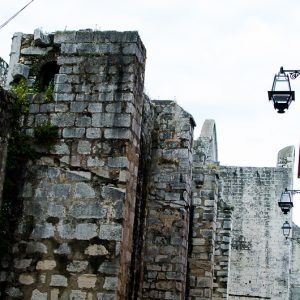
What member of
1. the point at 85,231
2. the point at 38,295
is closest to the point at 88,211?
the point at 85,231

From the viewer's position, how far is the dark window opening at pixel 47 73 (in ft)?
34.3

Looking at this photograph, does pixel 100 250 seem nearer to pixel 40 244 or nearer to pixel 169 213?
pixel 40 244

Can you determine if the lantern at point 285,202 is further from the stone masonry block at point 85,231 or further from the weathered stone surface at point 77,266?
the weathered stone surface at point 77,266

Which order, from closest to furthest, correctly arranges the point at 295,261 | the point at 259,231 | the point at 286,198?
1. the point at 286,198
2. the point at 259,231
3. the point at 295,261

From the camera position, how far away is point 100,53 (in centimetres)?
992

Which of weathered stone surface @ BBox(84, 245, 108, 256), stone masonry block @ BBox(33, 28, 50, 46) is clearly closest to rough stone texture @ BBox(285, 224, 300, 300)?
stone masonry block @ BBox(33, 28, 50, 46)

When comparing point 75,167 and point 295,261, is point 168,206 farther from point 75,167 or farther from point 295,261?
point 295,261

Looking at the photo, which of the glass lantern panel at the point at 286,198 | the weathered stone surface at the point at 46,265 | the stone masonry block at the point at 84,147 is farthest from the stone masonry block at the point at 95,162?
the glass lantern panel at the point at 286,198

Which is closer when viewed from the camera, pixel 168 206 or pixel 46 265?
pixel 46 265

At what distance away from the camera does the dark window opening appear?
1046 cm

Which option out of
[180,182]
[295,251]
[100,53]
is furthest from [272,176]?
[100,53]

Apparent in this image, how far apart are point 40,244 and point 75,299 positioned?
2.94 ft

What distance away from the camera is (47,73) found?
34.6 feet

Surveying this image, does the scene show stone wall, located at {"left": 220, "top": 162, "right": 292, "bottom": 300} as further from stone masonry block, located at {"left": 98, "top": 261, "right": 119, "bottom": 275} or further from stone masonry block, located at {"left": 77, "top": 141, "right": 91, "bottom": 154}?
stone masonry block, located at {"left": 98, "top": 261, "right": 119, "bottom": 275}
